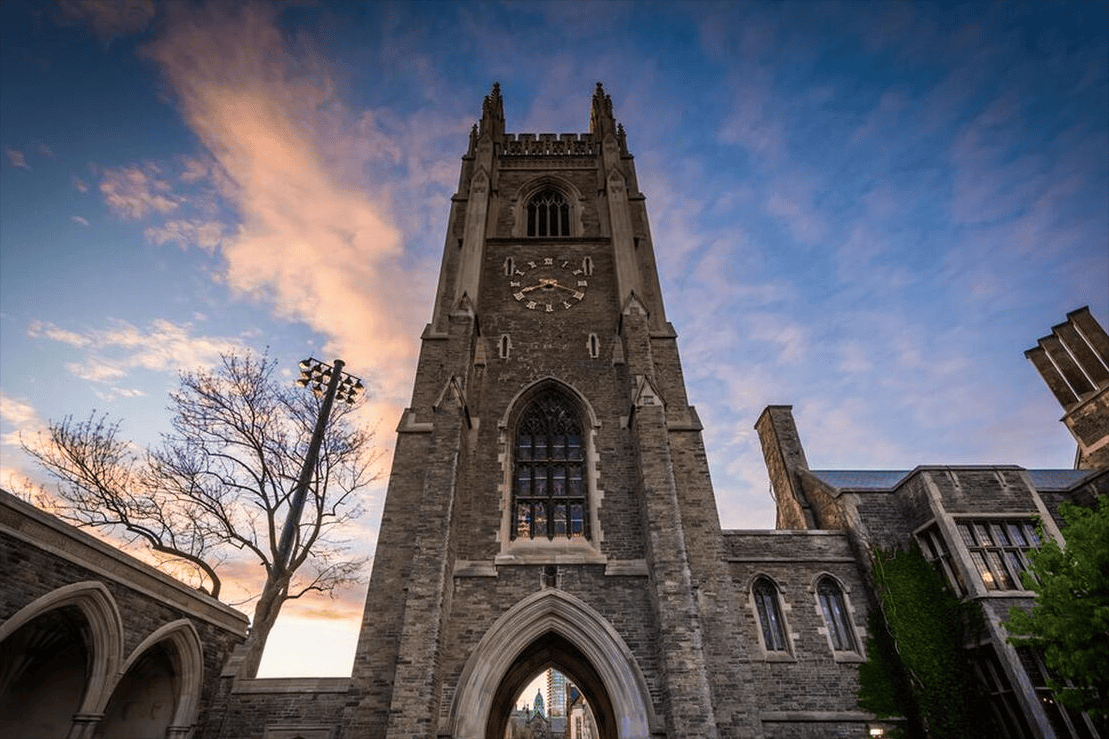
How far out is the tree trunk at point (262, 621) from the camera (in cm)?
1191

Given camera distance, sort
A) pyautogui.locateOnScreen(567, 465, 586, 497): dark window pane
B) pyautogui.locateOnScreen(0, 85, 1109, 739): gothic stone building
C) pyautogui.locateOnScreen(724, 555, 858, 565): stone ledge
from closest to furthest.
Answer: pyautogui.locateOnScreen(0, 85, 1109, 739): gothic stone building → pyautogui.locateOnScreen(567, 465, 586, 497): dark window pane → pyautogui.locateOnScreen(724, 555, 858, 565): stone ledge

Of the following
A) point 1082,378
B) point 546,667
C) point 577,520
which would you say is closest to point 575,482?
point 577,520

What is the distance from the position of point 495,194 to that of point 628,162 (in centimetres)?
635

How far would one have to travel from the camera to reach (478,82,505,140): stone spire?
22686 millimetres

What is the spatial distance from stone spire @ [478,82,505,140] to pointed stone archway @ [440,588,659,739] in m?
19.3

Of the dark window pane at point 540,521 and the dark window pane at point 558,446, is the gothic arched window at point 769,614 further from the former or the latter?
the dark window pane at point 558,446

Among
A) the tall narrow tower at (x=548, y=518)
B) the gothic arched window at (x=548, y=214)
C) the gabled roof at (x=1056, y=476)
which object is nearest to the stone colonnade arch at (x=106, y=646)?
the tall narrow tower at (x=548, y=518)

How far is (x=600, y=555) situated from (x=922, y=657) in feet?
24.8

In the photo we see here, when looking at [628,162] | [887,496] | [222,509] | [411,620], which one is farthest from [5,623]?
[628,162]

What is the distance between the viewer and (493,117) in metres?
23.7

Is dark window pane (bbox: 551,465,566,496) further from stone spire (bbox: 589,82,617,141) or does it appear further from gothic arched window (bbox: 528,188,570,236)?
stone spire (bbox: 589,82,617,141)

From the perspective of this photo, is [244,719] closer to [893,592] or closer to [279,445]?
[279,445]

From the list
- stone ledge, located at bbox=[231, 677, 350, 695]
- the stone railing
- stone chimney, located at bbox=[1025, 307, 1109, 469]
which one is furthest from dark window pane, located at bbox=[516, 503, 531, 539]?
stone chimney, located at bbox=[1025, 307, 1109, 469]

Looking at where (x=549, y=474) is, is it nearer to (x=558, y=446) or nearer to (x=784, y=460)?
(x=558, y=446)
